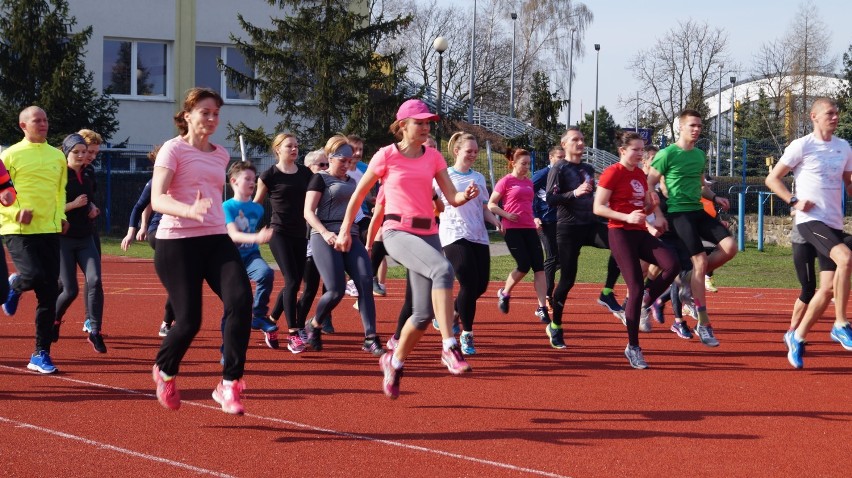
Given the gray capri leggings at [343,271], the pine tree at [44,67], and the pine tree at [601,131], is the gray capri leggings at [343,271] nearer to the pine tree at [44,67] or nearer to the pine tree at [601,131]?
the pine tree at [44,67]

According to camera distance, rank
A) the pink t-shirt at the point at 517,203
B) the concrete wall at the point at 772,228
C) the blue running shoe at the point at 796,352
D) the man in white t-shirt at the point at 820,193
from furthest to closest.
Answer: the concrete wall at the point at 772,228 < the pink t-shirt at the point at 517,203 < the blue running shoe at the point at 796,352 < the man in white t-shirt at the point at 820,193

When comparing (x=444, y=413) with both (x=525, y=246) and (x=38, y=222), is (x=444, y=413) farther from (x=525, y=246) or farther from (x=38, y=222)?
(x=525, y=246)

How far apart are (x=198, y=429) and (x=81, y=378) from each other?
2.25 metres

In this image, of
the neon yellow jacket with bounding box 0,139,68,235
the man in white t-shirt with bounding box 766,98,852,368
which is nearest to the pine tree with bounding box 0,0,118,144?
the neon yellow jacket with bounding box 0,139,68,235

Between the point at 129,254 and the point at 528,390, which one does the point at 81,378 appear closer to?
the point at 528,390

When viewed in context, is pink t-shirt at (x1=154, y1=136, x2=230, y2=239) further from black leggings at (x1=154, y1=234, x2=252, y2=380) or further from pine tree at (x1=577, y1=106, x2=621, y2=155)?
pine tree at (x1=577, y1=106, x2=621, y2=155)

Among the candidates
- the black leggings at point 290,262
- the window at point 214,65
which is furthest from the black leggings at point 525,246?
the window at point 214,65

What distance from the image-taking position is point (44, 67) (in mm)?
32062

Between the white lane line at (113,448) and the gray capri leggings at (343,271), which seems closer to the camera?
the white lane line at (113,448)

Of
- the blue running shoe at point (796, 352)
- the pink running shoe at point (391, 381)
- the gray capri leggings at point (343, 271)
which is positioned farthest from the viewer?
the gray capri leggings at point (343, 271)

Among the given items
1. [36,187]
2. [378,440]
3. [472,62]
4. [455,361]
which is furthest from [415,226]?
[472,62]

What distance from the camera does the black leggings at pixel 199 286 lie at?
6.54m

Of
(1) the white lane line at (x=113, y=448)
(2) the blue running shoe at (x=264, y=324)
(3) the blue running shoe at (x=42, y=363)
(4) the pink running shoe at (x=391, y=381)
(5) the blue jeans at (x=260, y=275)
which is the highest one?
(5) the blue jeans at (x=260, y=275)

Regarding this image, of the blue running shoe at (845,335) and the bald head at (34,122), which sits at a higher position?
the bald head at (34,122)
